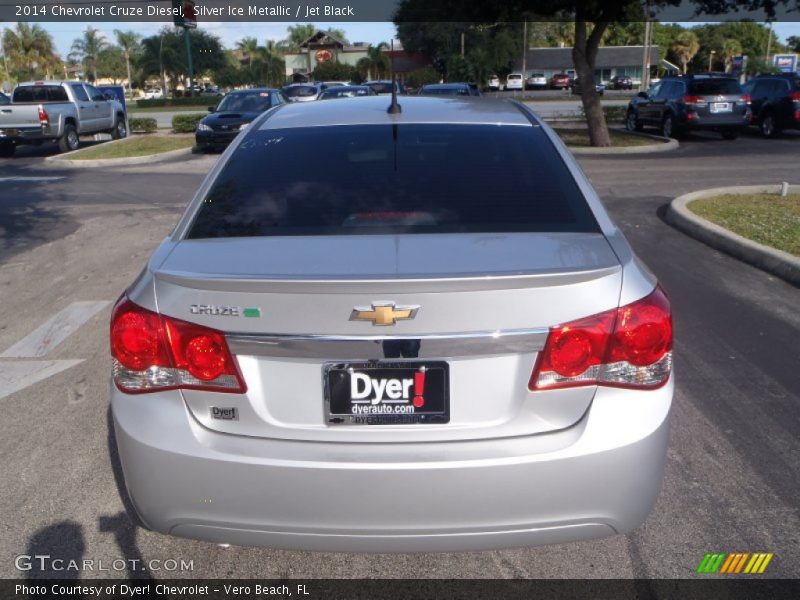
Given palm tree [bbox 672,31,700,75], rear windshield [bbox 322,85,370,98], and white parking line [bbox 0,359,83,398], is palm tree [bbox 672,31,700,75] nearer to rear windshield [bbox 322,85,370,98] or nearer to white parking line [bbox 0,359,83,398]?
rear windshield [bbox 322,85,370,98]

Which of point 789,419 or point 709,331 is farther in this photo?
point 709,331

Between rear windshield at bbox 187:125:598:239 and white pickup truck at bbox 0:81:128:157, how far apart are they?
19.8m

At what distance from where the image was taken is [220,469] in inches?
97.8

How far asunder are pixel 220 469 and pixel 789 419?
335 cm

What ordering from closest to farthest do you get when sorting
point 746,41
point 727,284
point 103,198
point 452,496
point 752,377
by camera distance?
point 452,496
point 752,377
point 727,284
point 103,198
point 746,41

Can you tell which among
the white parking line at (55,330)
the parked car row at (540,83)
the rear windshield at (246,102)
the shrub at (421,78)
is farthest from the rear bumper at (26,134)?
the parked car row at (540,83)

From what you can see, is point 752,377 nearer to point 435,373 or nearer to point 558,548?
point 558,548

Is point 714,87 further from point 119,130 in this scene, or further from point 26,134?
point 26,134

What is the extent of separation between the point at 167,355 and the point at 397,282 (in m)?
0.80

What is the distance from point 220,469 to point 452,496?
745 mm

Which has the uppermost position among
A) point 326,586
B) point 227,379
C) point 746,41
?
point 746,41

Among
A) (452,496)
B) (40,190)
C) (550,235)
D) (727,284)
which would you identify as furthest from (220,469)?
(40,190)

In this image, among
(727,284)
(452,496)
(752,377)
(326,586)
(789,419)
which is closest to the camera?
(452,496)

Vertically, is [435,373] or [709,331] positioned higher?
[435,373]
